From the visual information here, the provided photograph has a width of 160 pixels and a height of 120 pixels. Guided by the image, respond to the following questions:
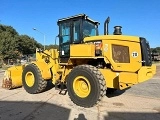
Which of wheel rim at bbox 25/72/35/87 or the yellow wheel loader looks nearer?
the yellow wheel loader

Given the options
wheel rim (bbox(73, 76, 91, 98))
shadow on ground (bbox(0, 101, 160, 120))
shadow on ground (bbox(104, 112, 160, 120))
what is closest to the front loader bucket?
shadow on ground (bbox(0, 101, 160, 120))

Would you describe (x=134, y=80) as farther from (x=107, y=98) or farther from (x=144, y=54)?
(x=107, y=98)

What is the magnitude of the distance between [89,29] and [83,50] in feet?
5.51

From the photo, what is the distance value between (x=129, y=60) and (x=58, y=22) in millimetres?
3417

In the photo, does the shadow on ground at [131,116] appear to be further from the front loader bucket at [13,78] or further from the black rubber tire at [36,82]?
the front loader bucket at [13,78]

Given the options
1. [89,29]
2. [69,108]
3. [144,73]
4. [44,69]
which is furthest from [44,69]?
[144,73]

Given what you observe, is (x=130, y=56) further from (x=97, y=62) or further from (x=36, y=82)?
(x=36, y=82)

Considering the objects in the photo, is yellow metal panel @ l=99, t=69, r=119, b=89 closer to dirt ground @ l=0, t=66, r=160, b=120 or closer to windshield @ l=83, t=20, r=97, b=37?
dirt ground @ l=0, t=66, r=160, b=120

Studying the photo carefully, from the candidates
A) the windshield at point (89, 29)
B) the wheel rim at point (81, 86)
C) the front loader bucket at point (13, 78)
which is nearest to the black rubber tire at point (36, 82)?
the front loader bucket at point (13, 78)

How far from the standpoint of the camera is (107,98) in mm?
8602

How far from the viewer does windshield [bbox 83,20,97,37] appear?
28.2ft

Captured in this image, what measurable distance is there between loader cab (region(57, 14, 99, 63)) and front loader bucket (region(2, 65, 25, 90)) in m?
2.62

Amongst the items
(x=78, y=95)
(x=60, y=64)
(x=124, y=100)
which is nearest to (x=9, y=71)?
(x=60, y=64)

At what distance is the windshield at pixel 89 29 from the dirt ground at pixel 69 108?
2451 millimetres
